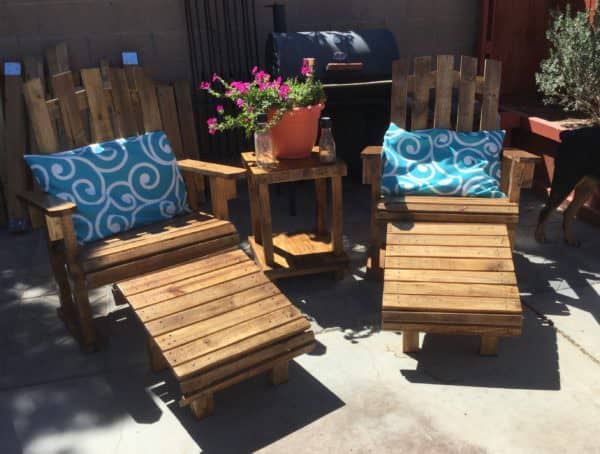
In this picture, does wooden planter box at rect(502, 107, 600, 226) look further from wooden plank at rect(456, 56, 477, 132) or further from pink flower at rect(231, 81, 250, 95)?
pink flower at rect(231, 81, 250, 95)

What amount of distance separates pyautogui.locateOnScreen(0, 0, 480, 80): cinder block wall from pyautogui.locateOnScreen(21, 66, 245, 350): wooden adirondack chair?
4.79ft

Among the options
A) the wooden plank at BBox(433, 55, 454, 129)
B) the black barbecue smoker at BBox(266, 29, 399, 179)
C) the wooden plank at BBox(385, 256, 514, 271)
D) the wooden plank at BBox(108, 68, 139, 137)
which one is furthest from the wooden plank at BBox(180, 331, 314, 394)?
the black barbecue smoker at BBox(266, 29, 399, 179)

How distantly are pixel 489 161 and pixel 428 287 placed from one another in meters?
1.06

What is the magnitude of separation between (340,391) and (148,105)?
1807 millimetres

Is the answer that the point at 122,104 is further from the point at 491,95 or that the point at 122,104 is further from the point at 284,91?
the point at 491,95

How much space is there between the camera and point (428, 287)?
251cm

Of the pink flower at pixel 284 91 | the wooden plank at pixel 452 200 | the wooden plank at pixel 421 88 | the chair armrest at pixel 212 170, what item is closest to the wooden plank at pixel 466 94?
the wooden plank at pixel 421 88

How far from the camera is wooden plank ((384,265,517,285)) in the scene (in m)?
2.53

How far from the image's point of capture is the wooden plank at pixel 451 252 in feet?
8.79

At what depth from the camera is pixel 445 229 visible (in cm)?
288

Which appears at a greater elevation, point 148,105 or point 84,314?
point 148,105

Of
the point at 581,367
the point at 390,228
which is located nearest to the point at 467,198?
the point at 390,228

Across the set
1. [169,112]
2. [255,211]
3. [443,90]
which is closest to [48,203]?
[169,112]

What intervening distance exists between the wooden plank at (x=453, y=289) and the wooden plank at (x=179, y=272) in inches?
27.7
